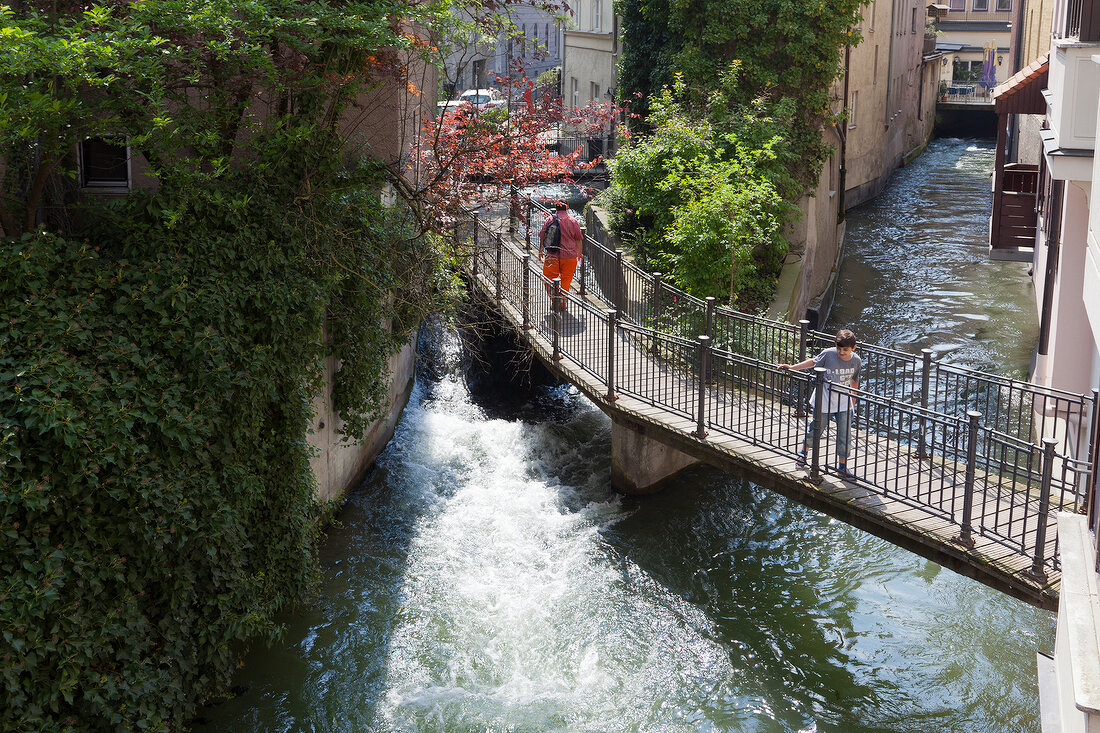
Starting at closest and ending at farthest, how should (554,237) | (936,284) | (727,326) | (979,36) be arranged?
(727,326)
(554,237)
(936,284)
(979,36)

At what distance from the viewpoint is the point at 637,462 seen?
43.4 ft

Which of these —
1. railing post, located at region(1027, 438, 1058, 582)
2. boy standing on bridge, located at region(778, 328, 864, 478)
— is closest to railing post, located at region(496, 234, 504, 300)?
boy standing on bridge, located at region(778, 328, 864, 478)

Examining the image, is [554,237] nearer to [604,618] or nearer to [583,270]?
→ [583,270]

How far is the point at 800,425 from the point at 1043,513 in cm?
331

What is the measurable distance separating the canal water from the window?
185 inches

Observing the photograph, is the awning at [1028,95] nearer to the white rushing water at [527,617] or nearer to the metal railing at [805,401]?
the metal railing at [805,401]

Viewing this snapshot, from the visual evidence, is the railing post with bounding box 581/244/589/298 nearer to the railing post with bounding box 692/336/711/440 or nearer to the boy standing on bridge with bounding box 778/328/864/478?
the railing post with bounding box 692/336/711/440

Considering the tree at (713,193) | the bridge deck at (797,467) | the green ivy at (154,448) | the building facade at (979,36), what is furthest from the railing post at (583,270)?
the building facade at (979,36)

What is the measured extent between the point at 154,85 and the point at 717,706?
698cm

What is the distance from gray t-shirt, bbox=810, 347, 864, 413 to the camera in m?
9.59

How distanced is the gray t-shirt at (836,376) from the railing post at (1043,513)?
2.02 meters

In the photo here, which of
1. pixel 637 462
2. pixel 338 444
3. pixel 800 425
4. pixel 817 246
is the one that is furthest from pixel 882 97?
pixel 338 444

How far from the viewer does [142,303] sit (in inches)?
303

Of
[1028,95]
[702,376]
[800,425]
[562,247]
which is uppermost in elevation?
[1028,95]
